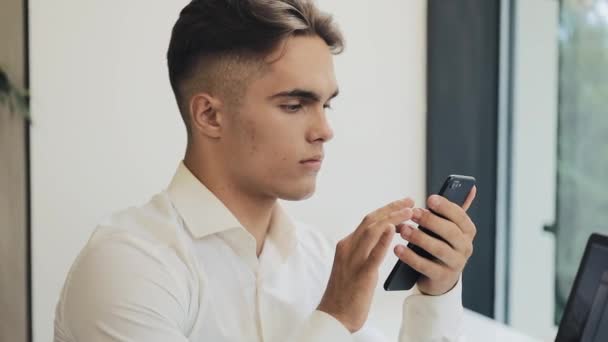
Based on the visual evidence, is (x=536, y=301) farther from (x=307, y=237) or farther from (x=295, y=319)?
(x=295, y=319)

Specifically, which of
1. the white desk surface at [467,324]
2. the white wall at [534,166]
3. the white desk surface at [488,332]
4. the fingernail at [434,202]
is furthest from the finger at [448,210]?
the white wall at [534,166]

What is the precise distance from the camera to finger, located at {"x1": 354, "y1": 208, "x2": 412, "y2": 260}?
3.25 feet

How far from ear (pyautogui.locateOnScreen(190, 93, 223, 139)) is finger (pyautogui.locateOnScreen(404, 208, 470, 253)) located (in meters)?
0.36

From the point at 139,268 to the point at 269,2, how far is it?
19.3 inches

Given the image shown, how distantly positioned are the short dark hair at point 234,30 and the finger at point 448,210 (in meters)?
0.35

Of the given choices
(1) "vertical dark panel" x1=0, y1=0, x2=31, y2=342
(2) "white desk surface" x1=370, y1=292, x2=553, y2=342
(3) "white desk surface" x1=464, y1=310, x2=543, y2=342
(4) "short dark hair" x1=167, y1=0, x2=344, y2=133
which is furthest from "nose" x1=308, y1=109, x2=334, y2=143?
(1) "vertical dark panel" x1=0, y1=0, x2=31, y2=342

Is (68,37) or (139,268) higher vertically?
(68,37)

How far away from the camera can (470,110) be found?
2363 mm

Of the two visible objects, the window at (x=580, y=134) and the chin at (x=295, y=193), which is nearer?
the chin at (x=295, y=193)

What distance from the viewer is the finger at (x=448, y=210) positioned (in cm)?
105

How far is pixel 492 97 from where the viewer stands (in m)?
2.34

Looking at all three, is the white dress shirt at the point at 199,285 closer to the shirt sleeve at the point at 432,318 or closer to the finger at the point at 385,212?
the shirt sleeve at the point at 432,318

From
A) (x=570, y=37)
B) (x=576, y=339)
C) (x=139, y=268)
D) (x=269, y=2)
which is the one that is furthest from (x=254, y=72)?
(x=570, y=37)

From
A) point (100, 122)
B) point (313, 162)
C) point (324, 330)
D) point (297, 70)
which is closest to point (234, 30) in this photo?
point (297, 70)
